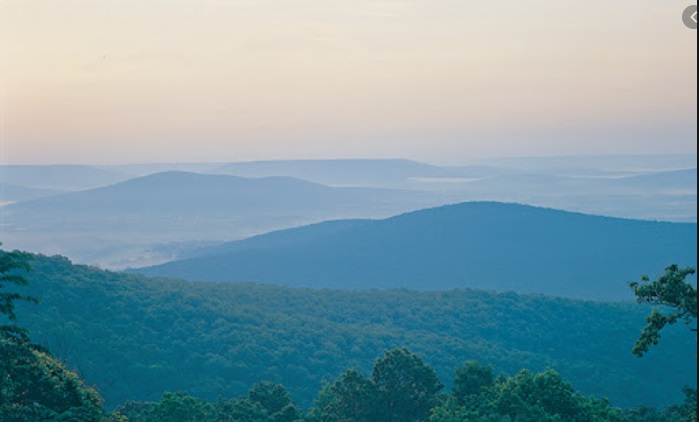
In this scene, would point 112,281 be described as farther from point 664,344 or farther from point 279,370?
point 664,344

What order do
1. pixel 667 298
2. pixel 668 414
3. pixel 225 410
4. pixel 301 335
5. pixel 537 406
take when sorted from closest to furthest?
pixel 667 298 < pixel 537 406 < pixel 225 410 < pixel 668 414 < pixel 301 335

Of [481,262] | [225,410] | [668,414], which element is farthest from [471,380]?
[481,262]

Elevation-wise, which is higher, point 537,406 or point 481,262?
point 537,406

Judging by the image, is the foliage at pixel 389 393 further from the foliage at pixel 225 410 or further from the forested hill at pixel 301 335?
the forested hill at pixel 301 335

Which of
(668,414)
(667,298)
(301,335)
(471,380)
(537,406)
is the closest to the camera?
(667,298)

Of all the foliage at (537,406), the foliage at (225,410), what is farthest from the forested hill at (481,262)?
the foliage at (537,406)

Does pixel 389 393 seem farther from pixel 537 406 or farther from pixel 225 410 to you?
pixel 537 406
